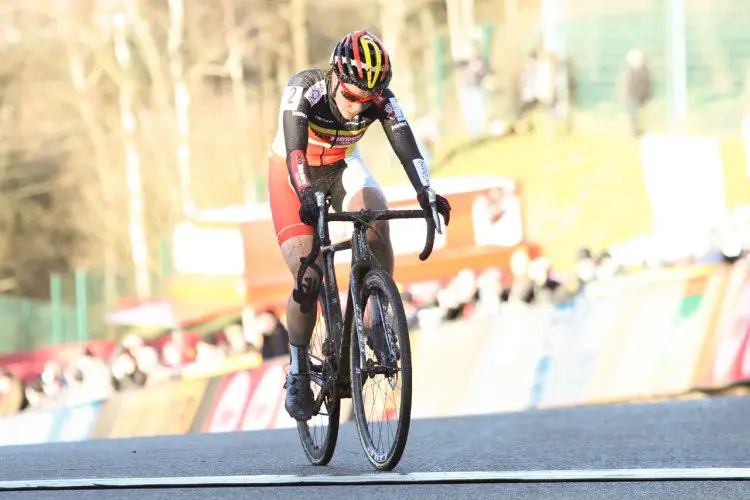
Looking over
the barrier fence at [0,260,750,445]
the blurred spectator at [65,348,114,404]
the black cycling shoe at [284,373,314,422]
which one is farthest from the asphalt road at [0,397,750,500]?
the blurred spectator at [65,348,114,404]

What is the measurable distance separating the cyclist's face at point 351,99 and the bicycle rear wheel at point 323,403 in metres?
0.81

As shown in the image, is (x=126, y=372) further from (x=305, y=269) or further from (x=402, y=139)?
(x=402, y=139)

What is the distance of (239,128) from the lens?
85.8 feet

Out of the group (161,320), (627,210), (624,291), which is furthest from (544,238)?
(161,320)

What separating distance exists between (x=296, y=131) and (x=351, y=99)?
0.92 feet

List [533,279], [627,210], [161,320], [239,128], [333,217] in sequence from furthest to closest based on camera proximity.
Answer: [239,128], [161,320], [627,210], [533,279], [333,217]

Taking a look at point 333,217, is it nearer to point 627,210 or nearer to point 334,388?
point 334,388

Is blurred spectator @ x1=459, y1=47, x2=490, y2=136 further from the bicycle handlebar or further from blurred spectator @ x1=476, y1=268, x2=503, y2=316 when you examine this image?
the bicycle handlebar

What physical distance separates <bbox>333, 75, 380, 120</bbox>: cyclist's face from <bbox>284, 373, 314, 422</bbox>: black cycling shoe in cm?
124

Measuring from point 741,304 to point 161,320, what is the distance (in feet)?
29.9

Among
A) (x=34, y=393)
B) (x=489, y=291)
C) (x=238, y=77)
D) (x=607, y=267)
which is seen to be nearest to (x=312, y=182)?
(x=489, y=291)

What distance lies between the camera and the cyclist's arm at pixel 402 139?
6809 mm

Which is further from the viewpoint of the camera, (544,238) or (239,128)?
(239,128)

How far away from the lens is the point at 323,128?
279 inches
